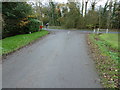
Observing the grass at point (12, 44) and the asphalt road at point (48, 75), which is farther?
the grass at point (12, 44)

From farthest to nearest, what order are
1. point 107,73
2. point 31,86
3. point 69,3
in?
point 69,3 < point 107,73 < point 31,86

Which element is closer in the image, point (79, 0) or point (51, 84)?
point (51, 84)

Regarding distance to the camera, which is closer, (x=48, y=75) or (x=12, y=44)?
(x=48, y=75)

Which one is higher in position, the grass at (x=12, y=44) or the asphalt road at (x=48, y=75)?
the grass at (x=12, y=44)

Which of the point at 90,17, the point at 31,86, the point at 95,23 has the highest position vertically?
the point at 90,17

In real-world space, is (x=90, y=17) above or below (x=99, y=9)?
below

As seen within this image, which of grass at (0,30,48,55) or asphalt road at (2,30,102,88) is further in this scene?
grass at (0,30,48,55)

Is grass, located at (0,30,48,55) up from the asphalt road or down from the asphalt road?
Result: up

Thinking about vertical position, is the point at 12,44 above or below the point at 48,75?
above

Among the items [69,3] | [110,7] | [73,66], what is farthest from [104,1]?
[73,66]

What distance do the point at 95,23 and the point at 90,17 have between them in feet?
5.68

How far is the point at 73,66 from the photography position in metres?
4.28

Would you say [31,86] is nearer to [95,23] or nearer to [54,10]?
[95,23]

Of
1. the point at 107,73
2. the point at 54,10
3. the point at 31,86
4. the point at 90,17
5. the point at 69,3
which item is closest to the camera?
the point at 31,86
